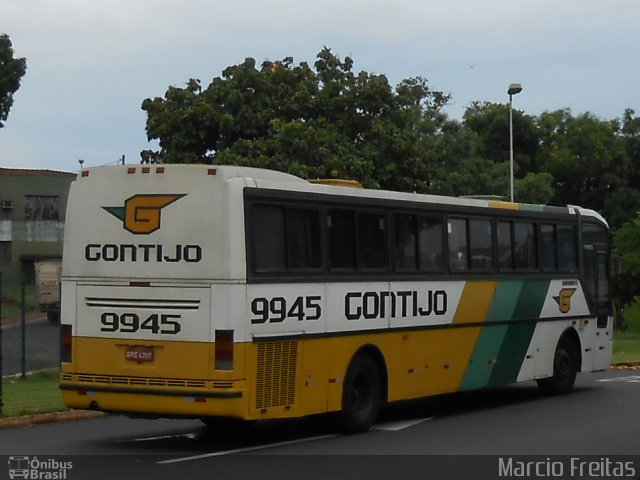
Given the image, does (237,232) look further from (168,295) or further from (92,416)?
(92,416)

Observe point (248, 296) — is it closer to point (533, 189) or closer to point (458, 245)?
point (458, 245)

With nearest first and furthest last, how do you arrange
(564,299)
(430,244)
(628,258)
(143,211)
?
(143,211)
(430,244)
(564,299)
(628,258)

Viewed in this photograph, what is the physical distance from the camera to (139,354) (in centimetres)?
1423

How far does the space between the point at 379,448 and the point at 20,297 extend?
12565 millimetres

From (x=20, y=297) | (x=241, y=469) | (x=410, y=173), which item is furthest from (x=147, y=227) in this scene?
(x=410, y=173)

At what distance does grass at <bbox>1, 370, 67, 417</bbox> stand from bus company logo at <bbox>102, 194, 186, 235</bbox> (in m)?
4.23

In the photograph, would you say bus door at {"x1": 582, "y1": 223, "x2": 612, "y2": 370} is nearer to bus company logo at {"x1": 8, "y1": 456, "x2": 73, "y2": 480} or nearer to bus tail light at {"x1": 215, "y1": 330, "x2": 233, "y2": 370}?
bus tail light at {"x1": 215, "y1": 330, "x2": 233, "y2": 370}

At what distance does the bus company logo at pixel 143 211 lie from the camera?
47.2 feet

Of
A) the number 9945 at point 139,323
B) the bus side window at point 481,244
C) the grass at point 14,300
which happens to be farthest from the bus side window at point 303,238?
the grass at point 14,300

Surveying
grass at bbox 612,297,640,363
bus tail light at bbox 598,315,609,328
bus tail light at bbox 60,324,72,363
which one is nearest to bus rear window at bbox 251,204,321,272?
bus tail light at bbox 60,324,72,363

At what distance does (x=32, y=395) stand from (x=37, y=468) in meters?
8.30

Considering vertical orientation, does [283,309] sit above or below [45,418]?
above

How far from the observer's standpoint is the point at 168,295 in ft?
46.6

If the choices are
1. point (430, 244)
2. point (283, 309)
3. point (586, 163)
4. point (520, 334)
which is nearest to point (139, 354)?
point (283, 309)
